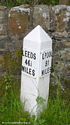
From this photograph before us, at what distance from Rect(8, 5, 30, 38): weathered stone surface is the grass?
0.47 metres

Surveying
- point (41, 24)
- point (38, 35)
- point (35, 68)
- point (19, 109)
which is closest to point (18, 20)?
point (41, 24)

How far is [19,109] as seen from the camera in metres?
3.58

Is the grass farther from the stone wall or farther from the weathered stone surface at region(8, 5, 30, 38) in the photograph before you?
the weathered stone surface at region(8, 5, 30, 38)

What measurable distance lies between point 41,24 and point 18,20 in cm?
23

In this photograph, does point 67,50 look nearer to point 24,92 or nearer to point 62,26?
point 62,26

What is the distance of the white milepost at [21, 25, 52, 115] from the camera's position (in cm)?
339

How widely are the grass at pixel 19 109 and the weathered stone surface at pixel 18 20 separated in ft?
1.55

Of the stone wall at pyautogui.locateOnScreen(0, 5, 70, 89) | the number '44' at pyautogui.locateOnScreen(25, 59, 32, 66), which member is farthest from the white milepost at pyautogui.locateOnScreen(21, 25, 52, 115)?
the stone wall at pyautogui.locateOnScreen(0, 5, 70, 89)

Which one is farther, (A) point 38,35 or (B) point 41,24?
(B) point 41,24

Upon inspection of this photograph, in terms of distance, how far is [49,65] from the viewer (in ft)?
11.6

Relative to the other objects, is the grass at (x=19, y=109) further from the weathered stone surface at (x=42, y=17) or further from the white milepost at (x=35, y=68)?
the weathered stone surface at (x=42, y=17)

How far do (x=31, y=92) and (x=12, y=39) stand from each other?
1.94 feet

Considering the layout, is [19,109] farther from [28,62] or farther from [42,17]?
[42,17]

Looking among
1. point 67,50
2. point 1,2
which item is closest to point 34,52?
point 67,50
